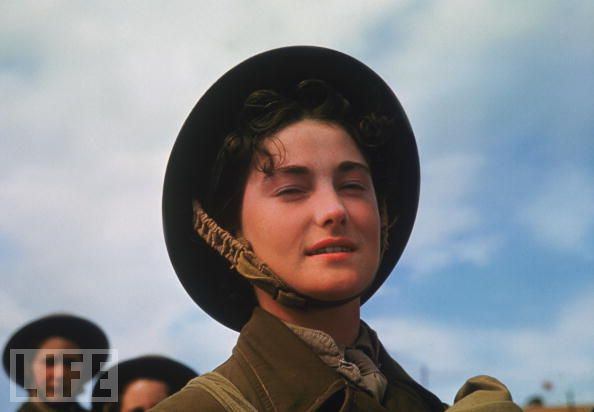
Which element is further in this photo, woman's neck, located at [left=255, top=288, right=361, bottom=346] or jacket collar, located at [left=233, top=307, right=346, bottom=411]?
woman's neck, located at [left=255, top=288, right=361, bottom=346]

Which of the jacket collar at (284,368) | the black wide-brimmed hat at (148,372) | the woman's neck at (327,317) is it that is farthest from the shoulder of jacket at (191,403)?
the black wide-brimmed hat at (148,372)

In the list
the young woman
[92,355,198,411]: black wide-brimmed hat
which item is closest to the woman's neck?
the young woman

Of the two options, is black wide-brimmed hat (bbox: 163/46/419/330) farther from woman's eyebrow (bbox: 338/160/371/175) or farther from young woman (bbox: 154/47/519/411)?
woman's eyebrow (bbox: 338/160/371/175)

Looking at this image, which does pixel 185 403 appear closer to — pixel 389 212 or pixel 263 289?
pixel 263 289

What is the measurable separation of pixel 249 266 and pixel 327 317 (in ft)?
1.15

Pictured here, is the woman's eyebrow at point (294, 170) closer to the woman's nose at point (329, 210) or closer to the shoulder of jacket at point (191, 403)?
the woman's nose at point (329, 210)

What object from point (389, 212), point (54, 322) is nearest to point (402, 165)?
point (389, 212)

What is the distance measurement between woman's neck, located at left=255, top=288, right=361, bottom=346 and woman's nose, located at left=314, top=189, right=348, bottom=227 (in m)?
0.34

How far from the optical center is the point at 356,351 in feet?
9.83

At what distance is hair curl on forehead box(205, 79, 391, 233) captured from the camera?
314 cm

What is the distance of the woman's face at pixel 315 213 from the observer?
9.34 ft

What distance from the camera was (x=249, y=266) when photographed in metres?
2.99

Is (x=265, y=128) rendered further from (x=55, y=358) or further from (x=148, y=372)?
Answer: (x=55, y=358)

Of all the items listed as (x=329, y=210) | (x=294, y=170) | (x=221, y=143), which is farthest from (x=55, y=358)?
(x=329, y=210)
